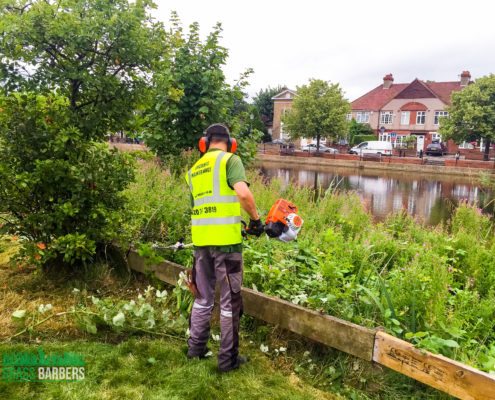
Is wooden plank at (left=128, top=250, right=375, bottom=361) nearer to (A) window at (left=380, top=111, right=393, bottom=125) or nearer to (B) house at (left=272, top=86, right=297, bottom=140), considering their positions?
(A) window at (left=380, top=111, right=393, bottom=125)

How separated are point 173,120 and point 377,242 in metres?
4.55

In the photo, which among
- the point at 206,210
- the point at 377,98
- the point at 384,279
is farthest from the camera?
the point at 377,98

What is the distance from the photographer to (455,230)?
679 centimetres

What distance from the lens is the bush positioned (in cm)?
378

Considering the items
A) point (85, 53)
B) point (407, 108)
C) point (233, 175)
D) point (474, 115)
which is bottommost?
point (233, 175)

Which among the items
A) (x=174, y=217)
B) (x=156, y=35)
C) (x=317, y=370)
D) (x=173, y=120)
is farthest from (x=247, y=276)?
(x=173, y=120)

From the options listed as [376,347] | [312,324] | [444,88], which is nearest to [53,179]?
[312,324]

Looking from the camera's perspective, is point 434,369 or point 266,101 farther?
point 266,101

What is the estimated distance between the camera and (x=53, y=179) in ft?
12.9

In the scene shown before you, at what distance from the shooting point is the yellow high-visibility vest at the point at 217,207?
303 cm

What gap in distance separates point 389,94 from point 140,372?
198 ft

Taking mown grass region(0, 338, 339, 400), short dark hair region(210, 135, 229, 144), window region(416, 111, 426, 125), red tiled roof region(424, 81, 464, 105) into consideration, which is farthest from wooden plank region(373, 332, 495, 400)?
red tiled roof region(424, 81, 464, 105)

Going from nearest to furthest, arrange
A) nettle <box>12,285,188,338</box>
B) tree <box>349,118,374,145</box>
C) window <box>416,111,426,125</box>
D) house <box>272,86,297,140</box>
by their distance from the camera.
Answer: nettle <box>12,285,188,338</box>
window <box>416,111,426,125</box>
tree <box>349,118,374,145</box>
house <box>272,86,297,140</box>

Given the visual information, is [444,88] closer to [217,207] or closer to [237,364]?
[217,207]
